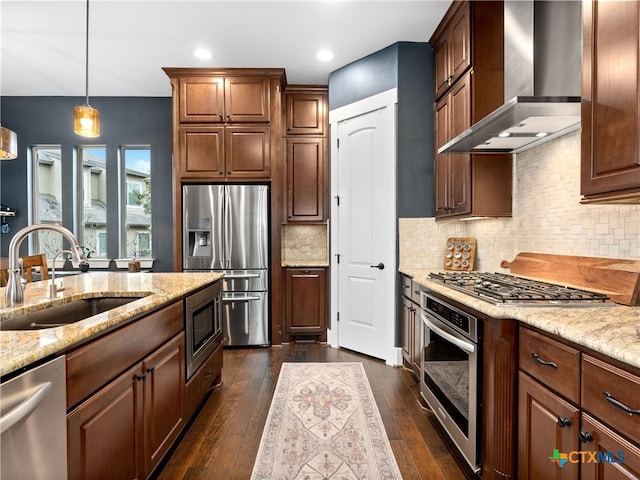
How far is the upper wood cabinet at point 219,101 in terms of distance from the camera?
4000mm

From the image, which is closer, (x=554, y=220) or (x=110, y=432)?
(x=110, y=432)

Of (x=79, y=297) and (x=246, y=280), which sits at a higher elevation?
(x=79, y=297)

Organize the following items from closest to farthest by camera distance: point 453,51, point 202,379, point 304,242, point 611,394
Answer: point 611,394, point 202,379, point 453,51, point 304,242

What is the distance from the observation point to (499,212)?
264 centimetres

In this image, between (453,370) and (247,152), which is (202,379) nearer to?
(453,370)

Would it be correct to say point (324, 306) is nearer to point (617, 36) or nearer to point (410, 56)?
point (410, 56)

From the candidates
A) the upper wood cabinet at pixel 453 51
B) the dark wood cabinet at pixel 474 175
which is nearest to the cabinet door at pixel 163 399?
Result: the dark wood cabinet at pixel 474 175

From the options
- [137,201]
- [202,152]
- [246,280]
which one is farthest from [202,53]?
[246,280]

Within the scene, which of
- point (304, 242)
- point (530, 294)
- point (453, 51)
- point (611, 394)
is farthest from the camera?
point (304, 242)

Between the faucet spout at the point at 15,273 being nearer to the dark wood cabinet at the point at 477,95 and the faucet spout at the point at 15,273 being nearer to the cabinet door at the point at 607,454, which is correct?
the cabinet door at the point at 607,454

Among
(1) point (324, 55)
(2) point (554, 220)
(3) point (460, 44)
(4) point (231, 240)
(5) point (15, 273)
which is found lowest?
(5) point (15, 273)

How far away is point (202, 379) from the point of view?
2445 millimetres

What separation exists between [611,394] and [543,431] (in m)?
0.39

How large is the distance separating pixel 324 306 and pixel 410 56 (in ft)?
9.00
